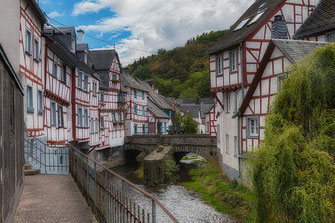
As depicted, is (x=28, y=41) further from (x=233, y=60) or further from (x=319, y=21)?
(x=319, y=21)

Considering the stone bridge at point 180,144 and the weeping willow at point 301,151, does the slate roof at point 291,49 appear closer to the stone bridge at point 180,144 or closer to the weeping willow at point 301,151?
the weeping willow at point 301,151

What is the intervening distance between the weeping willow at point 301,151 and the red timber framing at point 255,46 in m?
9.03

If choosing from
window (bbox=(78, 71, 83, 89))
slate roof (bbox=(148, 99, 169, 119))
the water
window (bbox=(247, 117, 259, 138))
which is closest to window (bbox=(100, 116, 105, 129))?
the water

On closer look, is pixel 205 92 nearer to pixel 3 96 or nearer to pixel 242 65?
pixel 242 65

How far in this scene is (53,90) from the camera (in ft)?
59.5

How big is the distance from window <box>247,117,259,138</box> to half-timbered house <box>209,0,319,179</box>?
0.85 meters

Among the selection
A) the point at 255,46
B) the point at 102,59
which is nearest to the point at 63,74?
the point at 255,46

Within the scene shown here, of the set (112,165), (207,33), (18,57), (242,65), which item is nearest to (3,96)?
(18,57)

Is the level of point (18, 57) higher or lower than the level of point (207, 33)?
lower

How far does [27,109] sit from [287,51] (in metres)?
10.2

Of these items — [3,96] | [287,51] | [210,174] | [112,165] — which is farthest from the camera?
[112,165]

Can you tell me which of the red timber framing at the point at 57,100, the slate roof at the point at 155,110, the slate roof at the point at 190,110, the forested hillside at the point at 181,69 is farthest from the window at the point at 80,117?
the forested hillside at the point at 181,69

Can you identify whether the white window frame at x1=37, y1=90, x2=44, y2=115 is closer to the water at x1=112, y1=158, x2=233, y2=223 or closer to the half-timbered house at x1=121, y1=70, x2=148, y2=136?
the water at x1=112, y1=158, x2=233, y2=223

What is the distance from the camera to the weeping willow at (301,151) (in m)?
7.93
